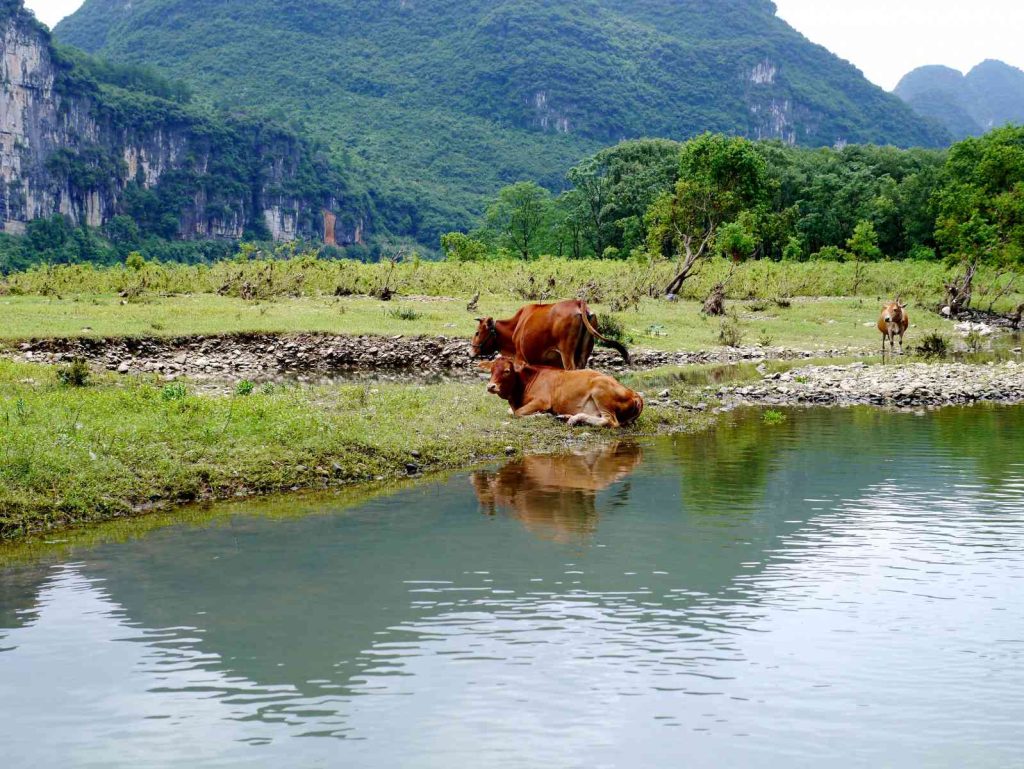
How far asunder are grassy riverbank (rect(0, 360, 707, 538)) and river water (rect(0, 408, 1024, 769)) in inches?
29.0

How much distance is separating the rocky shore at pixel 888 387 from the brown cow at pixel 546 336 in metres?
3.25

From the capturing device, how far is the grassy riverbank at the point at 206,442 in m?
9.50

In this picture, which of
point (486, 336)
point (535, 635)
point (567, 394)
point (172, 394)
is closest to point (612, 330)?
point (486, 336)

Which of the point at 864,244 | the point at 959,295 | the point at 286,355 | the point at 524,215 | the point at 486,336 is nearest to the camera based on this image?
the point at 486,336

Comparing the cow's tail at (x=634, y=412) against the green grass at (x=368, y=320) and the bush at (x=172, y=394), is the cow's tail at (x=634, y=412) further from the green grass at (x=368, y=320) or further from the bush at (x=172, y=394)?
the green grass at (x=368, y=320)

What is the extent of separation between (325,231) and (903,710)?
165 m

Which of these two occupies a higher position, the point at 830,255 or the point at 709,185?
the point at 709,185

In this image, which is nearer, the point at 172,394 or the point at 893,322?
the point at 172,394

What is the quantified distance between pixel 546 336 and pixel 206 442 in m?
6.93

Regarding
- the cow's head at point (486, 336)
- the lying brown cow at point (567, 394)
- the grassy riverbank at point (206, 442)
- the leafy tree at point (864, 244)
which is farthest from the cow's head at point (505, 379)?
the leafy tree at point (864, 244)

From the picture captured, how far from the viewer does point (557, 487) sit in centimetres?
1108

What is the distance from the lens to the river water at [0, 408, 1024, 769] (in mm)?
5094

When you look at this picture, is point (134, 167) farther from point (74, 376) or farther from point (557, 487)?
point (557, 487)

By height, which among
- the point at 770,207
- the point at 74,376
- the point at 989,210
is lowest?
the point at 74,376
